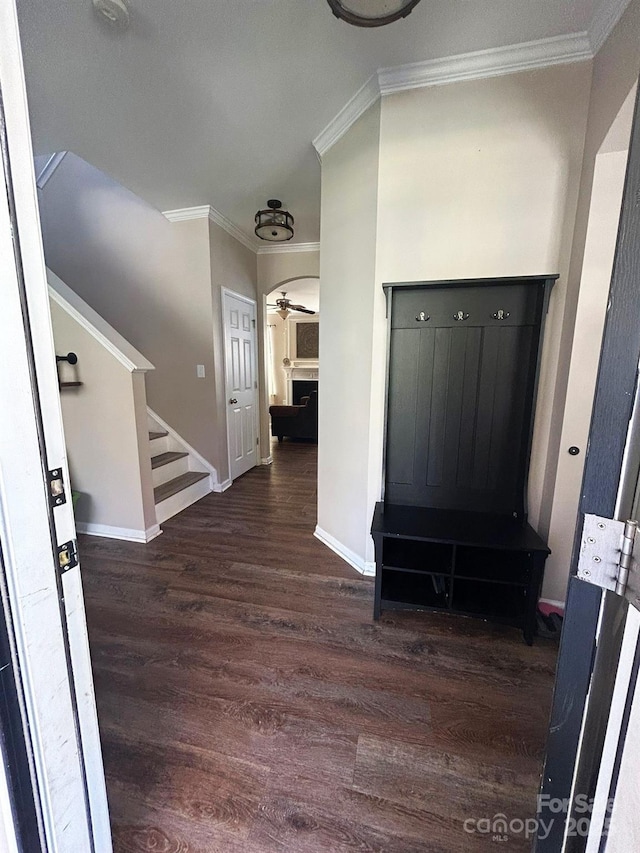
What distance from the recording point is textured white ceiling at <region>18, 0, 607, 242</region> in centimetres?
149

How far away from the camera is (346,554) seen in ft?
7.90

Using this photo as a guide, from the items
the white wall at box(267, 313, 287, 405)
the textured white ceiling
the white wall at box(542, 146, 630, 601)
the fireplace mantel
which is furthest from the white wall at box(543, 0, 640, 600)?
the white wall at box(267, 313, 287, 405)

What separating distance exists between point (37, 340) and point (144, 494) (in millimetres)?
2285

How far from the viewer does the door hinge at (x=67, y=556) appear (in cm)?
67

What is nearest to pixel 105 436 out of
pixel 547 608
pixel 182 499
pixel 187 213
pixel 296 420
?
pixel 182 499

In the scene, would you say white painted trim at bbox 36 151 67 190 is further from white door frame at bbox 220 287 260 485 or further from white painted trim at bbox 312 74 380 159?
white painted trim at bbox 312 74 380 159

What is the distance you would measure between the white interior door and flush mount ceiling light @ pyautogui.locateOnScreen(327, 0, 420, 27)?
2641 millimetres

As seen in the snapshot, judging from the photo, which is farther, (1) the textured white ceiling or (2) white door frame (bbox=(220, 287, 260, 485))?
(2) white door frame (bbox=(220, 287, 260, 485))

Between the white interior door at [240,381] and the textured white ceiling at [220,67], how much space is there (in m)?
1.42

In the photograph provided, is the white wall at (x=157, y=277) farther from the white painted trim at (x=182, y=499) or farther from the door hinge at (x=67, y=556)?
the door hinge at (x=67, y=556)

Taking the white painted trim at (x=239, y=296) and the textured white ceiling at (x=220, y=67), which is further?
the white painted trim at (x=239, y=296)

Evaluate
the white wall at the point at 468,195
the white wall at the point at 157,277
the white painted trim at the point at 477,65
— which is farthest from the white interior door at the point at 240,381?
the white painted trim at the point at 477,65

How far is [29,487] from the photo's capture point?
0.60 m

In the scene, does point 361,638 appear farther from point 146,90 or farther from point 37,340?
point 146,90
